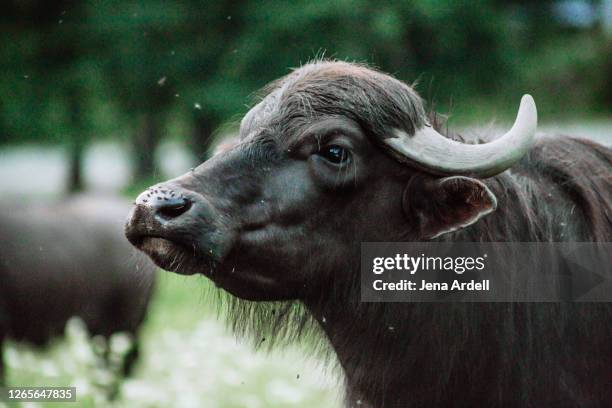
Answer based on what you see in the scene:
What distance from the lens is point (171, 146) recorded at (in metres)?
33.6

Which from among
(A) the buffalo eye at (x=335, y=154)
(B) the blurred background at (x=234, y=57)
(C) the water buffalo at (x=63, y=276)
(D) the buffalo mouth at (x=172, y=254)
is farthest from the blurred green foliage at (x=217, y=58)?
(D) the buffalo mouth at (x=172, y=254)

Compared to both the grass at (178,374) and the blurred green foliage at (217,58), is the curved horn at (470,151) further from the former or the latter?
the blurred green foliage at (217,58)

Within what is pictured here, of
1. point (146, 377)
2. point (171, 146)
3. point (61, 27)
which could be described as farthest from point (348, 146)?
point (171, 146)

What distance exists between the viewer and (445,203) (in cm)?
378

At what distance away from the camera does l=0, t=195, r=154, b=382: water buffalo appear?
304 inches

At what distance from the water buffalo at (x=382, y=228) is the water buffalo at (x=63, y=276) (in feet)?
13.2

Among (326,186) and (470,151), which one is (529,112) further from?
(326,186)

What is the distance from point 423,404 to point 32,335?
15.4 ft

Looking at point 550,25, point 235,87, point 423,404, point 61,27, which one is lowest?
point 423,404

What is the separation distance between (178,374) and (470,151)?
4032 millimetres

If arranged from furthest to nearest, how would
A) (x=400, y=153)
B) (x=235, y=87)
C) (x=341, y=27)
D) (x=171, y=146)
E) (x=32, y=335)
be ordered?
1. (x=171, y=146)
2. (x=235, y=87)
3. (x=341, y=27)
4. (x=32, y=335)
5. (x=400, y=153)

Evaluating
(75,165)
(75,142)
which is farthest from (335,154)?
(75,165)

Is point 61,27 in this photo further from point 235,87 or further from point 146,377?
point 146,377

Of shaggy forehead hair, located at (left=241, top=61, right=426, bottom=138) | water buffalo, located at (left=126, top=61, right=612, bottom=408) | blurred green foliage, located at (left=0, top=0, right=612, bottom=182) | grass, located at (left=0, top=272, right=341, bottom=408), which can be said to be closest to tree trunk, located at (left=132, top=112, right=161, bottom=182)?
blurred green foliage, located at (left=0, top=0, right=612, bottom=182)
